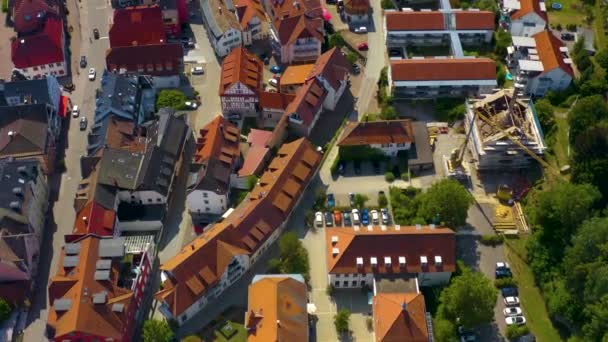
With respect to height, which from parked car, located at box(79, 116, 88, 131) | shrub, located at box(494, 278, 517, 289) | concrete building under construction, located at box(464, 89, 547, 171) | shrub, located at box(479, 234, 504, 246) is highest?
parked car, located at box(79, 116, 88, 131)

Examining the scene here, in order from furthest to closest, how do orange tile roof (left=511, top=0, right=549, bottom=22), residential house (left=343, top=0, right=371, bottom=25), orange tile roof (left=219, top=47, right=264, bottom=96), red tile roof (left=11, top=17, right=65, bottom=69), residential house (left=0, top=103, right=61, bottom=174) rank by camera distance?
residential house (left=343, top=0, right=371, bottom=25) → orange tile roof (left=511, top=0, right=549, bottom=22) → red tile roof (left=11, top=17, right=65, bottom=69) → orange tile roof (left=219, top=47, right=264, bottom=96) → residential house (left=0, top=103, right=61, bottom=174)

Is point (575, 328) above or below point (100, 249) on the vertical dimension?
below

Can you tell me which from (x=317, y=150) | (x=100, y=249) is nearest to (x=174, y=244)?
(x=100, y=249)

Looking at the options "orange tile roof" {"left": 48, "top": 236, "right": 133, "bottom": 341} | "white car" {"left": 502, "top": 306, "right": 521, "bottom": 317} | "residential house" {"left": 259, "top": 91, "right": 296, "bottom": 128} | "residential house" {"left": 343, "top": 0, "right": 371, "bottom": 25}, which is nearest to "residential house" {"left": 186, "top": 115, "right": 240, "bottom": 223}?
Result: "residential house" {"left": 259, "top": 91, "right": 296, "bottom": 128}

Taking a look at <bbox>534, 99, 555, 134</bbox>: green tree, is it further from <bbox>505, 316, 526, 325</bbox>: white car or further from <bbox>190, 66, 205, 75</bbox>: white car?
<bbox>190, 66, 205, 75</bbox>: white car

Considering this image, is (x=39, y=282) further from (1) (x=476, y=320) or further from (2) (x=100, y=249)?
(1) (x=476, y=320)

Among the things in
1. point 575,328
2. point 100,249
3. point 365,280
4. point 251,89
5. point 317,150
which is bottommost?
point 575,328
